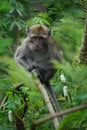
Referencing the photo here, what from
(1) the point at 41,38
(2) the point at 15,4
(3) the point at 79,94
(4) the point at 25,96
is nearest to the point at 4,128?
(4) the point at 25,96

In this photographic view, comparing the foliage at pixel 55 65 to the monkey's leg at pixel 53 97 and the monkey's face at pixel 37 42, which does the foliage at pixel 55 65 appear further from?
Result: the monkey's face at pixel 37 42

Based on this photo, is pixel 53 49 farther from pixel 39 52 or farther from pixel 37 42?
pixel 37 42

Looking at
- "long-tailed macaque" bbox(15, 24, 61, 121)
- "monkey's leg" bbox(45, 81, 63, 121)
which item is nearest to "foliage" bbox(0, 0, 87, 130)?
"monkey's leg" bbox(45, 81, 63, 121)

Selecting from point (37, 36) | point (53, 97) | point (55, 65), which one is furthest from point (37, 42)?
point (55, 65)

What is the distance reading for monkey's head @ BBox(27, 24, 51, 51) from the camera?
612cm

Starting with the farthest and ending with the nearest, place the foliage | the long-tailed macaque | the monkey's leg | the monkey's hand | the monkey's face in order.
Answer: the monkey's face → the long-tailed macaque → the monkey's hand → the monkey's leg → the foliage

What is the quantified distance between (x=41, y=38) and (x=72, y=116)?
4947mm

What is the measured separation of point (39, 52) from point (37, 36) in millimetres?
417

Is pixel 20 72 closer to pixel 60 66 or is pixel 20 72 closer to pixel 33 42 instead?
pixel 60 66

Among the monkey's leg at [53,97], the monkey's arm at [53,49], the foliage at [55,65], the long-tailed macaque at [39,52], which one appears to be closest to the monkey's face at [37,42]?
the long-tailed macaque at [39,52]

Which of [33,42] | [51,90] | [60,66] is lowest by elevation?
[51,90]

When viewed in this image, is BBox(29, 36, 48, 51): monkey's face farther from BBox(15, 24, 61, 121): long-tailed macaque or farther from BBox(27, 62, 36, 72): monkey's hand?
BBox(27, 62, 36, 72): monkey's hand

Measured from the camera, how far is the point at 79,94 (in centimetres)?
152

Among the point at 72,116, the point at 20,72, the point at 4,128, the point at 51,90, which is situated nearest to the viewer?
the point at 72,116
